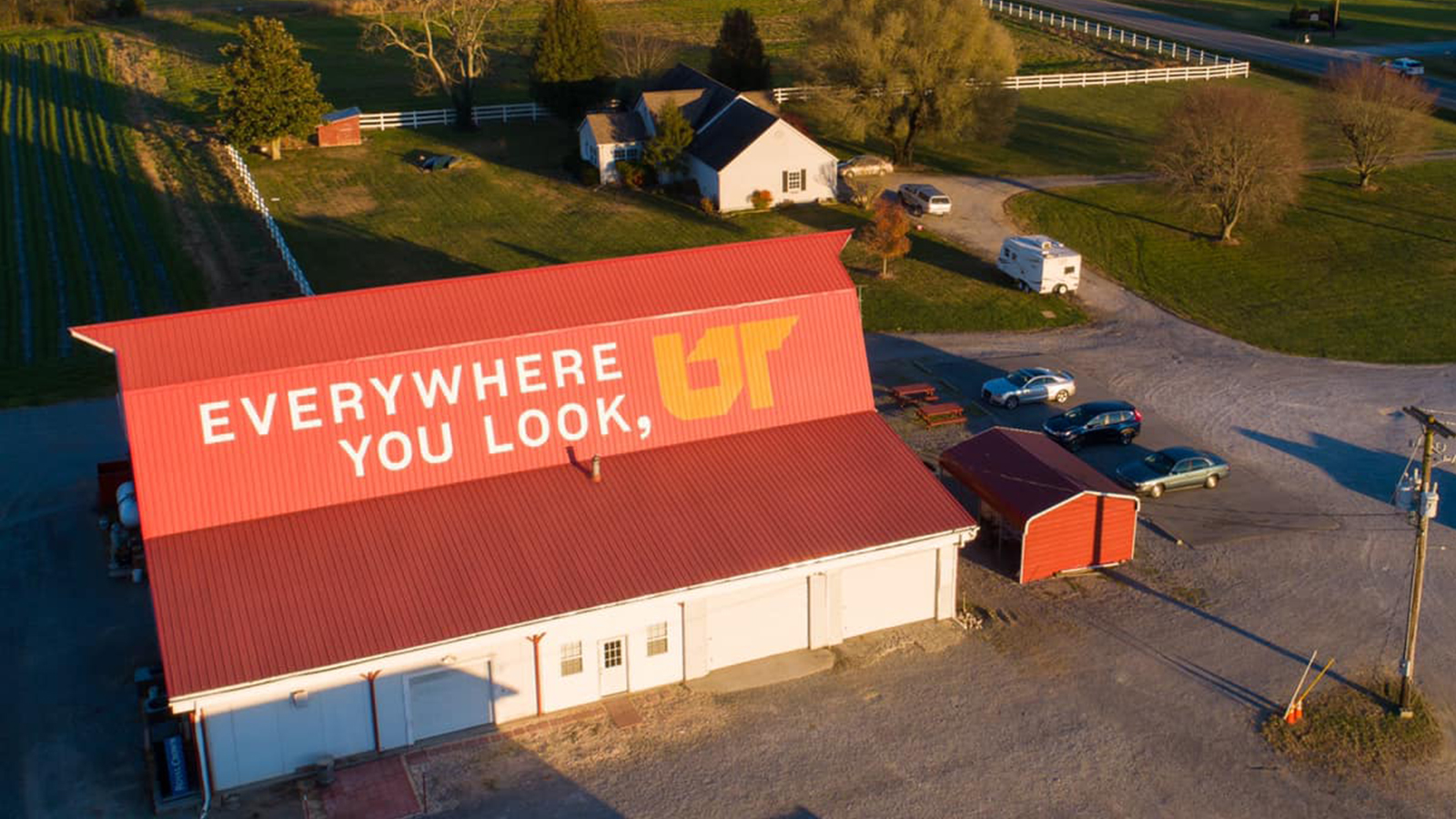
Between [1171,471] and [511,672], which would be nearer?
[511,672]

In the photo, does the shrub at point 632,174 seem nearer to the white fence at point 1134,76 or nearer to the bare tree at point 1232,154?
the bare tree at point 1232,154

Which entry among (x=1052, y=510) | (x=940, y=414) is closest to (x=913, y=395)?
(x=940, y=414)

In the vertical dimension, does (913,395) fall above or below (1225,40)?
below

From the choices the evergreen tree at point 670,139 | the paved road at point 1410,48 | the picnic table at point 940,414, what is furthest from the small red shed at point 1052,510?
the paved road at point 1410,48

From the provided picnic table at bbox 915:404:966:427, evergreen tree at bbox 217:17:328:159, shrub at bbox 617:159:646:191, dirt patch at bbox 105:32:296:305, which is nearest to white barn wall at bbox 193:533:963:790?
picnic table at bbox 915:404:966:427

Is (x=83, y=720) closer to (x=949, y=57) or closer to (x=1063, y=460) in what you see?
(x=1063, y=460)

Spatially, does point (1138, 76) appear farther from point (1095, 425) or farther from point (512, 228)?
point (1095, 425)
